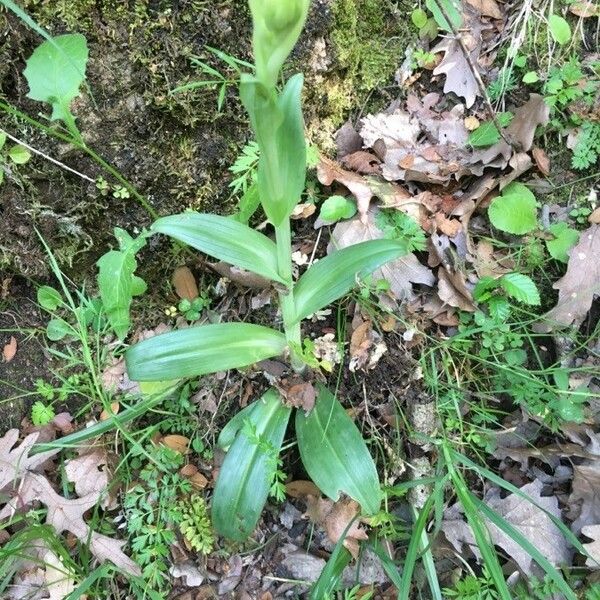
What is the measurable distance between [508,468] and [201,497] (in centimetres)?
101

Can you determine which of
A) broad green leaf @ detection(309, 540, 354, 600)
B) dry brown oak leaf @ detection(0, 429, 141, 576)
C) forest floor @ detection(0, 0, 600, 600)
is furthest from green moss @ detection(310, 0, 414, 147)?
dry brown oak leaf @ detection(0, 429, 141, 576)

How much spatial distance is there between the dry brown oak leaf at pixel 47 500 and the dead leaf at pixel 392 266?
116 cm

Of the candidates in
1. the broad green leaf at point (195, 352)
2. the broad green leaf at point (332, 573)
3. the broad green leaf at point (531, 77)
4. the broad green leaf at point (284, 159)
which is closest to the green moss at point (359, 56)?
the broad green leaf at point (531, 77)

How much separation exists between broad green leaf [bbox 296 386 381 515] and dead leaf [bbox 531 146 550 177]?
3.64 ft

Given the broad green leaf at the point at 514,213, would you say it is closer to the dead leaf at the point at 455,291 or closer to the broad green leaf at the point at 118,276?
the dead leaf at the point at 455,291

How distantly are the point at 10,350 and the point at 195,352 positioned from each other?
84cm

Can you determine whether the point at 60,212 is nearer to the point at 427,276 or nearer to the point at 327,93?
the point at 327,93

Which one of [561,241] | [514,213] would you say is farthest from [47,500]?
[561,241]

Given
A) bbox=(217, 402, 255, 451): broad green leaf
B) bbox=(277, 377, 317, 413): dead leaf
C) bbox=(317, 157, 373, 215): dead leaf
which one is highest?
bbox=(317, 157, 373, 215): dead leaf

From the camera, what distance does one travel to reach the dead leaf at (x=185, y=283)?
6.61 ft

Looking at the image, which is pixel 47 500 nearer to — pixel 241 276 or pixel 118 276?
pixel 118 276

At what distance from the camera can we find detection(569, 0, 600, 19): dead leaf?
2033mm

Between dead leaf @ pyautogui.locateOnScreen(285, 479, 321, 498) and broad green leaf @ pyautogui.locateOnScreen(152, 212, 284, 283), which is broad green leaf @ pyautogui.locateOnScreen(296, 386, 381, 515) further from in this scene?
broad green leaf @ pyautogui.locateOnScreen(152, 212, 284, 283)

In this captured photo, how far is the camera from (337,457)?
1.62 metres
